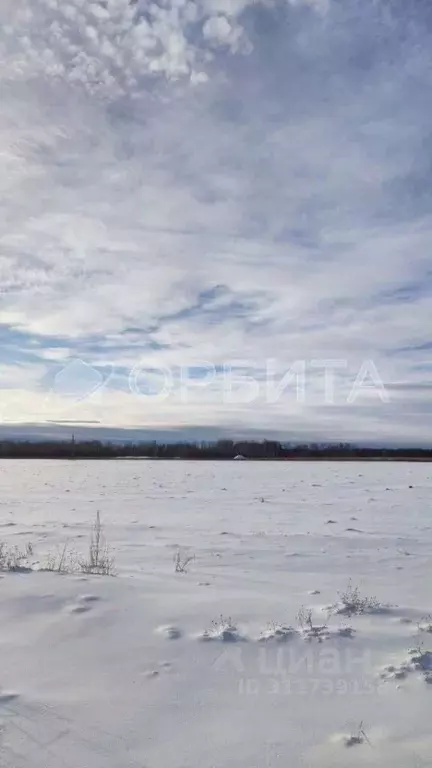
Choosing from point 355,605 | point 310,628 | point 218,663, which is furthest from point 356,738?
point 355,605

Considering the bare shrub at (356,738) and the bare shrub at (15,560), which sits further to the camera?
the bare shrub at (15,560)

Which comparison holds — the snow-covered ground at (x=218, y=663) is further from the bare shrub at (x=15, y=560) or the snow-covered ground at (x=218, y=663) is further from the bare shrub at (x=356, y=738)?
the bare shrub at (x=15, y=560)

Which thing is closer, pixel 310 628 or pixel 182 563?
pixel 310 628

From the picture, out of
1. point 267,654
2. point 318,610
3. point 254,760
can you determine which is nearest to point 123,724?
point 254,760

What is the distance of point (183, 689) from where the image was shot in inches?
177

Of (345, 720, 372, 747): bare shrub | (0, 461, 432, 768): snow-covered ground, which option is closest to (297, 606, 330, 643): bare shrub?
(0, 461, 432, 768): snow-covered ground

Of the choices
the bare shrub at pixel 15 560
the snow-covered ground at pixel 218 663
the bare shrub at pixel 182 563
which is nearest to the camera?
the snow-covered ground at pixel 218 663

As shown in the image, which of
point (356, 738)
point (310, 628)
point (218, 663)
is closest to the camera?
point (356, 738)

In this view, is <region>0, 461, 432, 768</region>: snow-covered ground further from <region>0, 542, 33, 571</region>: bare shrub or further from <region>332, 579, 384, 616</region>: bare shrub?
<region>0, 542, 33, 571</region>: bare shrub

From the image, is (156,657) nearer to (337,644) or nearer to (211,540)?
(337,644)

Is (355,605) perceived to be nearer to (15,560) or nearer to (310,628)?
(310,628)

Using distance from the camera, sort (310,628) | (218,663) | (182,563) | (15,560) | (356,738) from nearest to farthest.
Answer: (356,738)
(218,663)
(310,628)
(15,560)
(182,563)

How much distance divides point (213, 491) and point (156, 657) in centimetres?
2047

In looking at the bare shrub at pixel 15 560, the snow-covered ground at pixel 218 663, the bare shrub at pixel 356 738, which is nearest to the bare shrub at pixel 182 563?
the snow-covered ground at pixel 218 663
